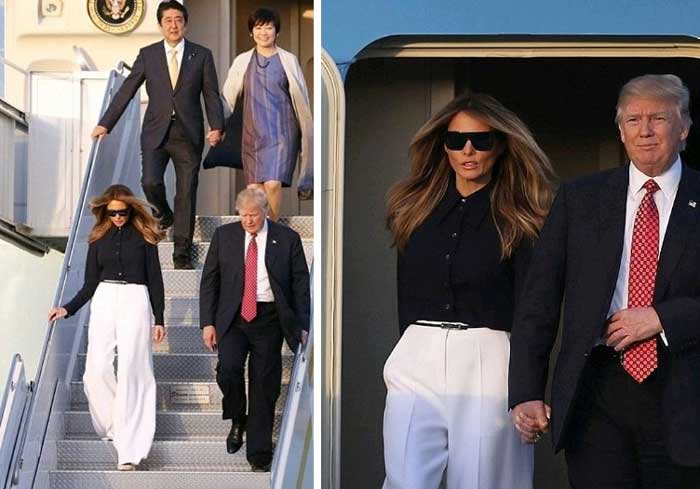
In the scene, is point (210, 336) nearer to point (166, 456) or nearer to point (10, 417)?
point (166, 456)

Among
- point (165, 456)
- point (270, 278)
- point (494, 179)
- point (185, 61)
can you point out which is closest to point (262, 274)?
point (270, 278)

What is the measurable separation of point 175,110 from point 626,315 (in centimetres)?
570

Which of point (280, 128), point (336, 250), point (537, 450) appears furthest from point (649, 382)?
point (280, 128)

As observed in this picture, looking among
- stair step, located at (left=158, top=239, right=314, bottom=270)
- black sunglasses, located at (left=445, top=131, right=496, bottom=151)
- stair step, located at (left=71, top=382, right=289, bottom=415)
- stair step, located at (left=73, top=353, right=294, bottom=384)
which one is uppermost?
black sunglasses, located at (left=445, top=131, right=496, bottom=151)

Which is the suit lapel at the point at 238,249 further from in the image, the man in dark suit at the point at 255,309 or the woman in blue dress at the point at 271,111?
the woman in blue dress at the point at 271,111

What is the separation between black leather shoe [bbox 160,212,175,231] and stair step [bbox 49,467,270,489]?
1.98 meters

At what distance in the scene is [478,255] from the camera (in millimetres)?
5328

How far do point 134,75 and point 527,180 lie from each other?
17.2ft

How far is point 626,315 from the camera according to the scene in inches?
187

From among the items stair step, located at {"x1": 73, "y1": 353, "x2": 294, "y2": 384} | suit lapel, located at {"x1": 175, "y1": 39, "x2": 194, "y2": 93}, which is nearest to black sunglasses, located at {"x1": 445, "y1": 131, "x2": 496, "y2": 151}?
stair step, located at {"x1": 73, "y1": 353, "x2": 294, "y2": 384}

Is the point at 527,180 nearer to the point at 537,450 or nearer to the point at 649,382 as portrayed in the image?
the point at 649,382

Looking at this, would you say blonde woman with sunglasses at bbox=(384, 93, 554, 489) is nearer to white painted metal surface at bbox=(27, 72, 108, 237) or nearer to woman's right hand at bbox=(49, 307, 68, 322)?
woman's right hand at bbox=(49, 307, 68, 322)

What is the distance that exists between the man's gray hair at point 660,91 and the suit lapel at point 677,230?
20 cm

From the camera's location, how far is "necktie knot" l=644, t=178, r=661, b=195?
4.89 m
